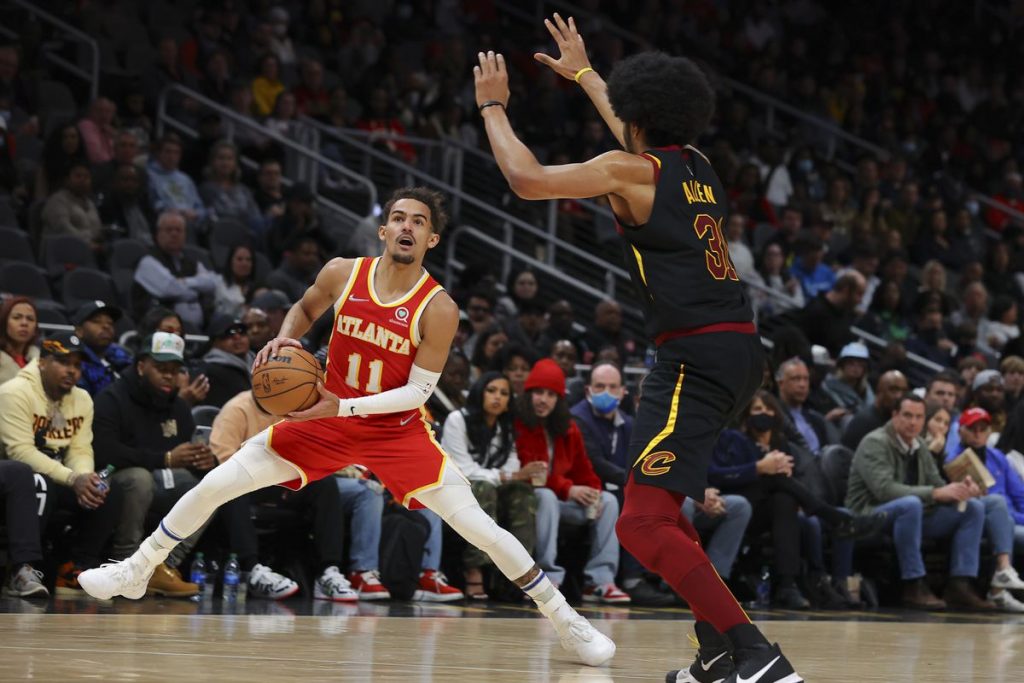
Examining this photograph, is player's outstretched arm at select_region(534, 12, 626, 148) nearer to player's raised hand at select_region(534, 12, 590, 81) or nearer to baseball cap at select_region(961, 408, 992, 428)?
player's raised hand at select_region(534, 12, 590, 81)

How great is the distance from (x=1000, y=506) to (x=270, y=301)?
5.19 metres

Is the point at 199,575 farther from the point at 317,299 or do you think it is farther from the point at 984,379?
the point at 984,379

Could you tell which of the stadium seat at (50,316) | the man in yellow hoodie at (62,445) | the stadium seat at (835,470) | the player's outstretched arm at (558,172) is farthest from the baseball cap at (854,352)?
the player's outstretched arm at (558,172)

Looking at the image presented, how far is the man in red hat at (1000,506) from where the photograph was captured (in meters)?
10.6

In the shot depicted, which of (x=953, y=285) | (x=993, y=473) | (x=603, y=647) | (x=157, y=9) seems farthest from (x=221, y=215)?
(x=953, y=285)

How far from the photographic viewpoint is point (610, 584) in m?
9.73

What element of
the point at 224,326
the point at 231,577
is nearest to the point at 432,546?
the point at 231,577

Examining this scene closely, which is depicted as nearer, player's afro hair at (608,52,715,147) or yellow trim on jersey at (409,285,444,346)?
player's afro hair at (608,52,715,147)

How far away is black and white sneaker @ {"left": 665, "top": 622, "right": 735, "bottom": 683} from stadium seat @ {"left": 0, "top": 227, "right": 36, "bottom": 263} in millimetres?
7125

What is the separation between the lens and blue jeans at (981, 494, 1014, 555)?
35.1 feet

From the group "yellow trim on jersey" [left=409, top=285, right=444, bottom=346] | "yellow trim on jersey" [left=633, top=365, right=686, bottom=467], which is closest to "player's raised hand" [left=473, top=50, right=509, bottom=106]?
"yellow trim on jersey" [left=633, top=365, right=686, bottom=467]

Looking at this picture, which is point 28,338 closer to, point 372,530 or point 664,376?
point 372,530

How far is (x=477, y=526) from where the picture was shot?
614 centimetres

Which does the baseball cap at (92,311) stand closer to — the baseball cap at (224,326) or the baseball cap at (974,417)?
the baseball cap at (224,326)
